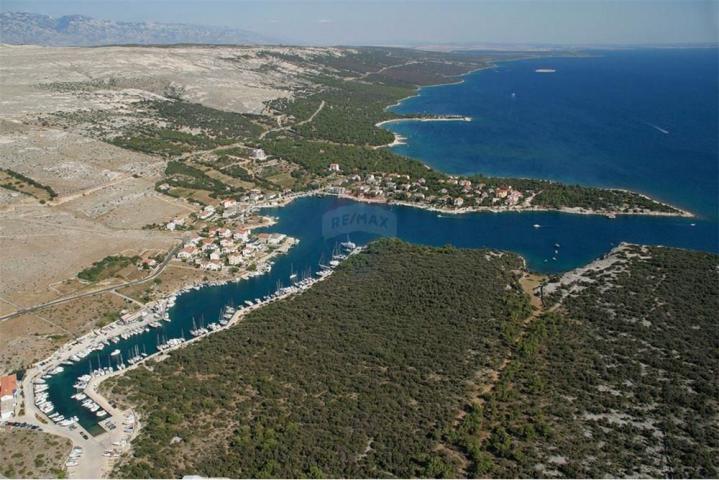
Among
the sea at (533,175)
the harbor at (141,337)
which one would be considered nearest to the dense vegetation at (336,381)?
the harbor at (141,337)

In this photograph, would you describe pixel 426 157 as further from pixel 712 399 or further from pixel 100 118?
pixel 712 399

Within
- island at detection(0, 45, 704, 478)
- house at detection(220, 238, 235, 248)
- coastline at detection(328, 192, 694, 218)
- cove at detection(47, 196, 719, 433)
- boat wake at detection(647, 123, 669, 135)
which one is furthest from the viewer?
boat wake at detection(647, 123, 669, 135)

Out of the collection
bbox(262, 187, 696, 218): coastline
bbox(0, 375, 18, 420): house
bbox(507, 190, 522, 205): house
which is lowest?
bbox(0, 375, 18, 420): house

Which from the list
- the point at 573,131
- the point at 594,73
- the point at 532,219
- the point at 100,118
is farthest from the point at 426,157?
the point at 594,73

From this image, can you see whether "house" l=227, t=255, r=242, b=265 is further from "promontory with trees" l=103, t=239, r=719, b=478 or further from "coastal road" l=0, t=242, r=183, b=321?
"promontory with trees" l=103, t=239, r=719, b=478

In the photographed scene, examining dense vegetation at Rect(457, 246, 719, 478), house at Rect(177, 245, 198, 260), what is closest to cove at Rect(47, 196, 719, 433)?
house at Rect(177, 245, 198, 260)

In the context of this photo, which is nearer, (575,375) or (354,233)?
(575,375)
